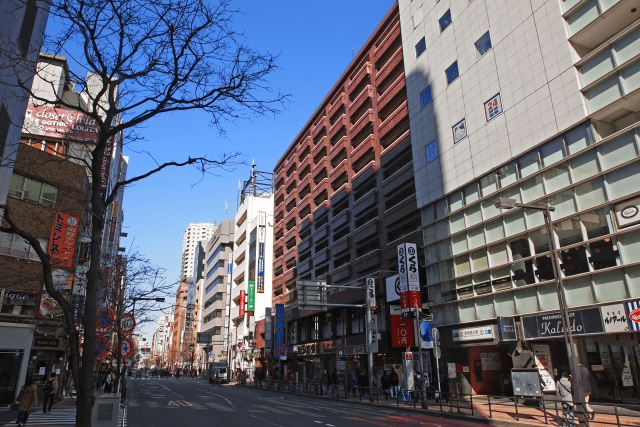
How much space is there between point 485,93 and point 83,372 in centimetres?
2840

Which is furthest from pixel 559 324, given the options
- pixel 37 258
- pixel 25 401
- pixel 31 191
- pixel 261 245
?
pixel 261 245

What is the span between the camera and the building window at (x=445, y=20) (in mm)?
34781

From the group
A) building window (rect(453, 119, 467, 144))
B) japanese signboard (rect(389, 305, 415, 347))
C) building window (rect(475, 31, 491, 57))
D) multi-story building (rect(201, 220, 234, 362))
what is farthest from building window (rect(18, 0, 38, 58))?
multi-story building (rect(201, 220, 234, 362))

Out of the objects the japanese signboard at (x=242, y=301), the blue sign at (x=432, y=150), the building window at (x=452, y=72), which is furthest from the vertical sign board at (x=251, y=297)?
the building window at (x=452, y=72)

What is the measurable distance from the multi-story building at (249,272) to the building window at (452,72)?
178 ft

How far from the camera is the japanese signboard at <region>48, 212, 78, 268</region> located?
2778 cm

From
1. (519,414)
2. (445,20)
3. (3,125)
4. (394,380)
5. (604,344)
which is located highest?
(445,20)

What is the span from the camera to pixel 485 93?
29.7 metres

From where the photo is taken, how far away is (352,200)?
1965 inches

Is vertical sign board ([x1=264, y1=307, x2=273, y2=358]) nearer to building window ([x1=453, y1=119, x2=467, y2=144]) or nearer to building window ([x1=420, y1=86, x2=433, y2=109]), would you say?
building window ([x1=420, y1=86, x2=433, y2=109])

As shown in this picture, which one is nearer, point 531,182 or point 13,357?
point 13,357

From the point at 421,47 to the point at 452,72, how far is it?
6117mm

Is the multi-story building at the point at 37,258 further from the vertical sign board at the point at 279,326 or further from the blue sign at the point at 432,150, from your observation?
the vertical sign board at the point at 279,326

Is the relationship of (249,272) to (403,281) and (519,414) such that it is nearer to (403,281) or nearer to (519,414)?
(403,281)
